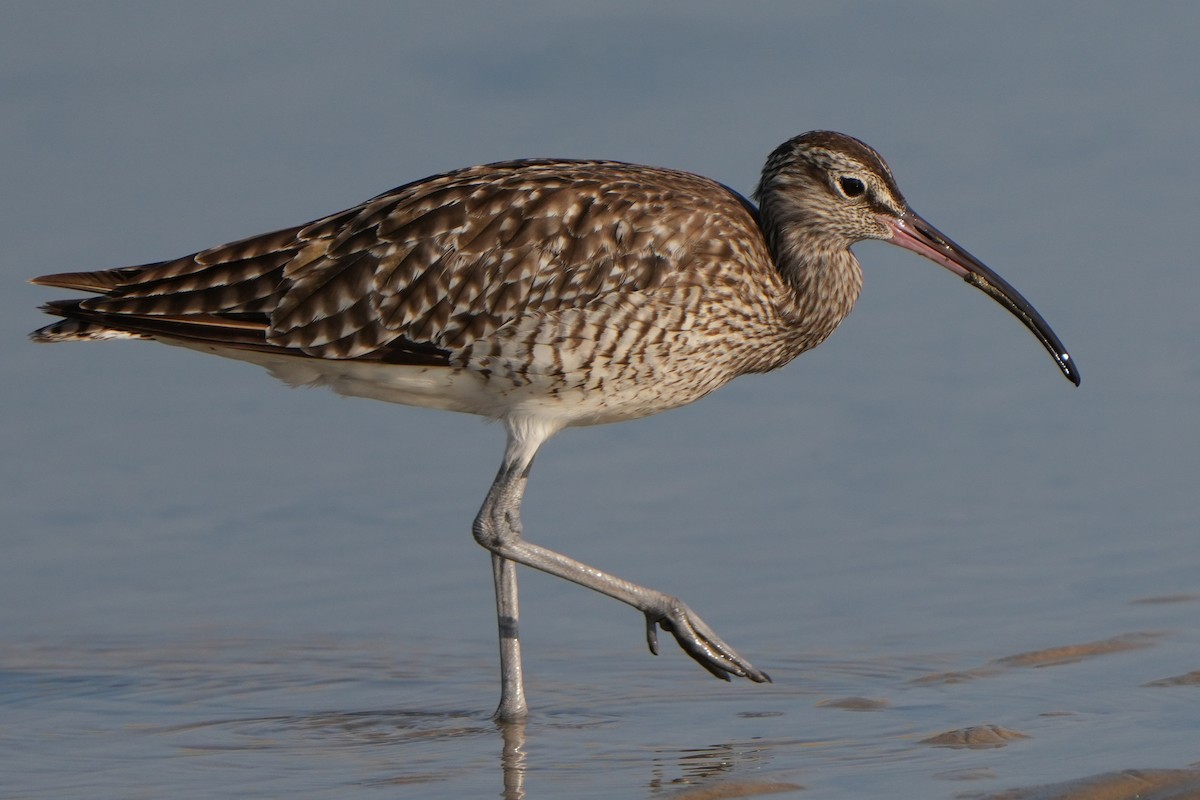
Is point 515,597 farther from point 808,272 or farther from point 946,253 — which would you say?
point 946,253

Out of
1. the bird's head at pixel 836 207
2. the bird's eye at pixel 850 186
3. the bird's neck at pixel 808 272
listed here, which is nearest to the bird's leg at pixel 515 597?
the bird's neck at pixel 808 272

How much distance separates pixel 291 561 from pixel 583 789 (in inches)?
152

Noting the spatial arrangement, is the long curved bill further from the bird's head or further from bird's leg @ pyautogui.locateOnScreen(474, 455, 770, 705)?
bird's leg @ pyautogui.locateOnScreen(474, 455, 770, 705)

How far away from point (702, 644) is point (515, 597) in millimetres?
1140

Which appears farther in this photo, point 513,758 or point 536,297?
point 536,297

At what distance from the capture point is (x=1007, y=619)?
11.6m

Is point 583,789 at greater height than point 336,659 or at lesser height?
lesser

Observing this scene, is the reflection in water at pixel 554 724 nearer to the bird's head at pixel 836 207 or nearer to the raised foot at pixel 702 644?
the raised foot at pixel 702 644

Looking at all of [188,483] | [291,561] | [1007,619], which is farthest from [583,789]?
[188,483]

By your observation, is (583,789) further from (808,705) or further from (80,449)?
(80,449)

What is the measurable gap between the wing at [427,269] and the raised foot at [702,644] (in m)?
1.52

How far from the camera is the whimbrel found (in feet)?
35.7

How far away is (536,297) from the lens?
1090 centimetres

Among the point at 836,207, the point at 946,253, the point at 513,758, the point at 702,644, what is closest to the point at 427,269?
the point at 836,207
